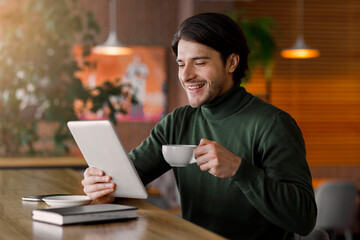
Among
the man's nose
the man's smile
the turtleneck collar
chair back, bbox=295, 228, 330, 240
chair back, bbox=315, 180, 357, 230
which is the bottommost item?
chair back, bbox=315, 180, 357, 230

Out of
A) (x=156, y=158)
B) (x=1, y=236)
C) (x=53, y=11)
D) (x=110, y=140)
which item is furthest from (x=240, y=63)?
(x=53, y=11)

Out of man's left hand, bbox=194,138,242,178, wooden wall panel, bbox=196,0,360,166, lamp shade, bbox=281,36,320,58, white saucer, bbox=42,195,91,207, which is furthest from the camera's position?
wooden wall panel, bbox=196,0,360,166

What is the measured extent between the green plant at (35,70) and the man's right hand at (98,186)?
360cm

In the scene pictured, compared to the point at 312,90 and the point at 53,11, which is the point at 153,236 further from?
the point at 312,90

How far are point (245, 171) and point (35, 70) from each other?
13.0ft

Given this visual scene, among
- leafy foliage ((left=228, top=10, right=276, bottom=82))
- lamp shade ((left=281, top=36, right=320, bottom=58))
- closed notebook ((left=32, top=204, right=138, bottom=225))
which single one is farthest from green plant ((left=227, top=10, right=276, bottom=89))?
closed notebook ((left=32, top=204, right=138, bottom=225))

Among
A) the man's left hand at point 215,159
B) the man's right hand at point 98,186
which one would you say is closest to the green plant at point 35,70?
the man's right hand at point 98,186

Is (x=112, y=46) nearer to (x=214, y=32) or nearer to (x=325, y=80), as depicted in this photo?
(x=325, y=80)

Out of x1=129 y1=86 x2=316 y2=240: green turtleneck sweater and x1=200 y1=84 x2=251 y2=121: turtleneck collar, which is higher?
x1=200 y1=84 x2=251 y2=121: turtleneck collar

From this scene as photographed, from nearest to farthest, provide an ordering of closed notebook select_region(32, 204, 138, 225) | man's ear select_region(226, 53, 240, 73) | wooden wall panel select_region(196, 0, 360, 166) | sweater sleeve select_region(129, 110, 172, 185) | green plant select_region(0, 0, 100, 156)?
closed notebook select_region(32, 204, 138, 225)
man's ear select_region(226, 53, 240, 73)
sweater sleeve select_region(129, 110, 172, 185)
green plant select_region(0, 0, 100, 156)
wooden wall panel select_region(196, 0, 360, 166)

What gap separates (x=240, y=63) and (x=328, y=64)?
5981 millimetres

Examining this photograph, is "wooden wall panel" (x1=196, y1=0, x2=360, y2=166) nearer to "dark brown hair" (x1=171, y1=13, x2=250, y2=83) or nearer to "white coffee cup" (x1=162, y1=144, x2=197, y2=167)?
"dark brown hair" (x1=171, y1=13, x2=250, y2=83)

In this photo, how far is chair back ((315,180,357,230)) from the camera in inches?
181

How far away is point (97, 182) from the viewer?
1793 mm
